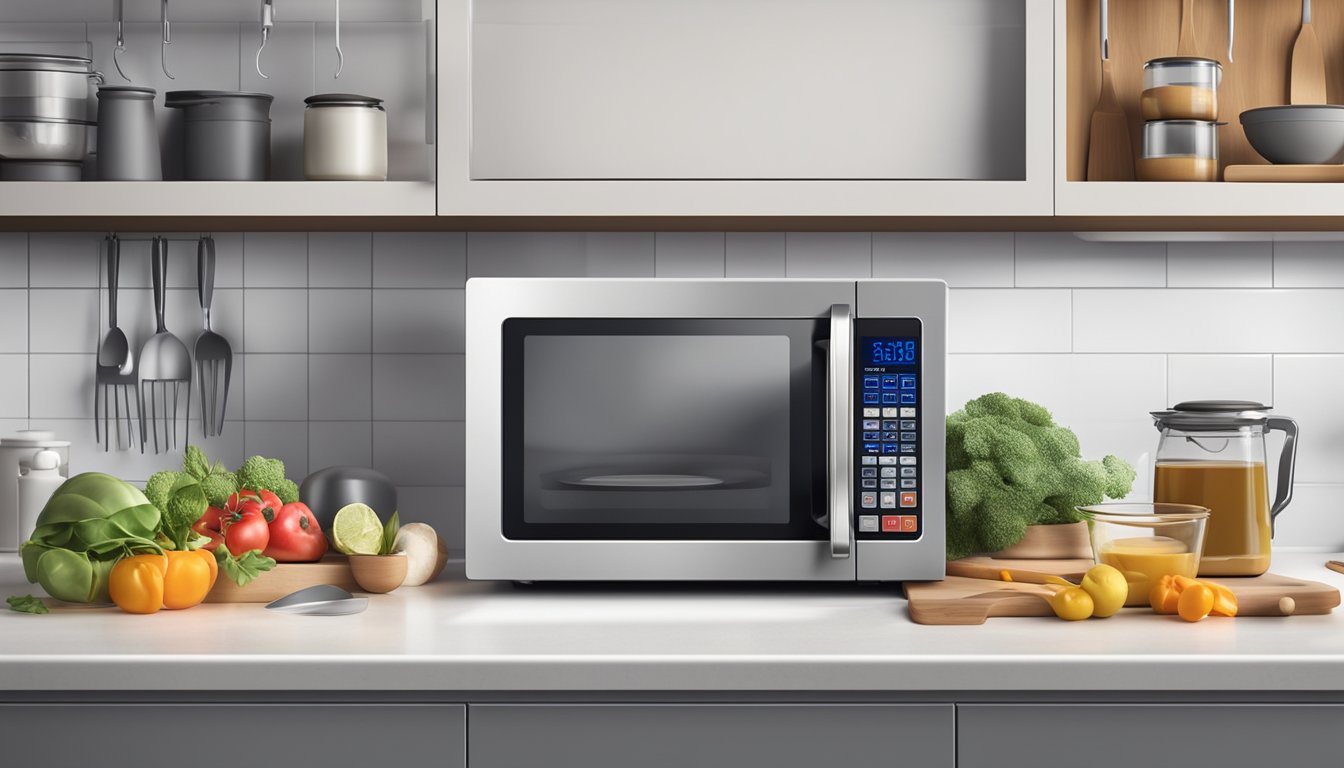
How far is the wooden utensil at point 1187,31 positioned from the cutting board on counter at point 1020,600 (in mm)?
766

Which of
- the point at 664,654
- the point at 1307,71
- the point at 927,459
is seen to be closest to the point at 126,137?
the point at 664,654

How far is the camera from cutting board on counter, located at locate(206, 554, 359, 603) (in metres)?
1.37

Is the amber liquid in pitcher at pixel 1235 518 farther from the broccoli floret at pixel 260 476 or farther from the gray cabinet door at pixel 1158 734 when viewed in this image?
the broccoli floret at pixel 260 476

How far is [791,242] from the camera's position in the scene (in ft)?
5.86

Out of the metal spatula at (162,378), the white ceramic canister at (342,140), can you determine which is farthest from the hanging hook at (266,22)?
the metal spatula at (162,378)

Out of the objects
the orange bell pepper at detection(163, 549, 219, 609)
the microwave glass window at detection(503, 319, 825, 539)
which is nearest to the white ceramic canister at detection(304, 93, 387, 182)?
the microwave glass window at detection(503, 319, 825, 539)

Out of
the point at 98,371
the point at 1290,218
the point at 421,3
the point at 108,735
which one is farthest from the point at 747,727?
the point at 98,371

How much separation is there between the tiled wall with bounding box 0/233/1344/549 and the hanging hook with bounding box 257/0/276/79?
10.6 inches

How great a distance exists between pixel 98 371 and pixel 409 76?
69 centimetres

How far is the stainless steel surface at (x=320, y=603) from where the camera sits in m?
1.30

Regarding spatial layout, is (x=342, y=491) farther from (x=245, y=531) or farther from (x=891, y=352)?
(x=891, y=352)

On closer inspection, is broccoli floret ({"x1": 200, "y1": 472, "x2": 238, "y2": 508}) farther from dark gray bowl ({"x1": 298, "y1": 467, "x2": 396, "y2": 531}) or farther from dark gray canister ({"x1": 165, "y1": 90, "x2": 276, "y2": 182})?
dark gray canister ({"x1": 165, "y1": 90, "x2": 276, "y2": 182})

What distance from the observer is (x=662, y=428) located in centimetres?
141

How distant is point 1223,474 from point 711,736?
79 centimetres
